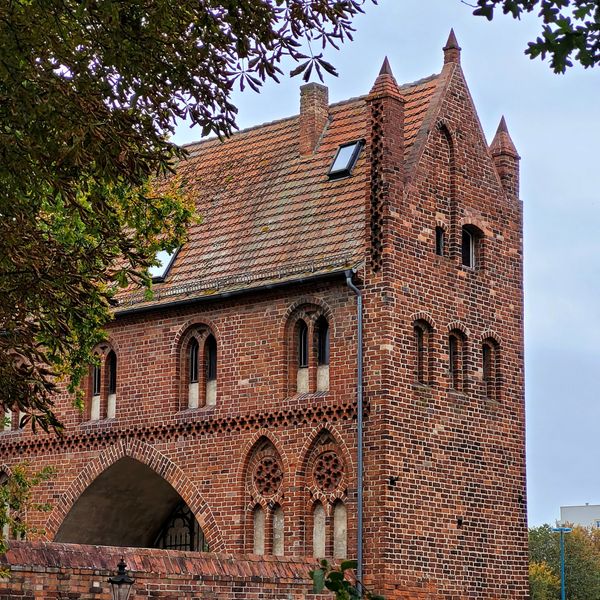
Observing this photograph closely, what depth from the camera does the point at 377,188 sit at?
27.3 meters

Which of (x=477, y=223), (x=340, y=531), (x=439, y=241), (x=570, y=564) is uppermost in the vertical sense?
(x=477, y=223)

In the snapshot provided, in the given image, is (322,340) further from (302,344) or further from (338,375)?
(338,375)

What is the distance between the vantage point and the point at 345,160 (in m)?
30.1

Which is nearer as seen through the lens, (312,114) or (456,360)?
(456,360)

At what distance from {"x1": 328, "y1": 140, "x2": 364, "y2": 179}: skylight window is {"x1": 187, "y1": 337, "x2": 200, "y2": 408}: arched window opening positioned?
452 cm

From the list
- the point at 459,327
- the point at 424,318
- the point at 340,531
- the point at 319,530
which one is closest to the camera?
the point at 340,531

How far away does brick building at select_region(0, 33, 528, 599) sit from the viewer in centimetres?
2673

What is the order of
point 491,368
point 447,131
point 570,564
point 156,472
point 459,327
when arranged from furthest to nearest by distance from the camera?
point 570,564 → point 156,472 → point 491,368 → point 447,131 → point 459,327

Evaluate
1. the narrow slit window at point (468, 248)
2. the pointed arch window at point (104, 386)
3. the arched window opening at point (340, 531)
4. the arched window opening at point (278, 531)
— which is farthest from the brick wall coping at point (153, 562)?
the pointed arch window at point (104, 386)

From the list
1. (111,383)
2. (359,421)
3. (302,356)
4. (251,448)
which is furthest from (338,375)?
(111,383)

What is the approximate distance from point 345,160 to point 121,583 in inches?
522

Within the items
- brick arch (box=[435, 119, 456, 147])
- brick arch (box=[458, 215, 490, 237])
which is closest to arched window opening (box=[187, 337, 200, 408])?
brick arch (box=[458, 215, 490, 237])

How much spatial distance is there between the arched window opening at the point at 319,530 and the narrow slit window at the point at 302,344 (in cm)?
279

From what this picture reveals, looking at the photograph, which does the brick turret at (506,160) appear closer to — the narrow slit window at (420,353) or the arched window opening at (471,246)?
the arched window opening at (471,246)
